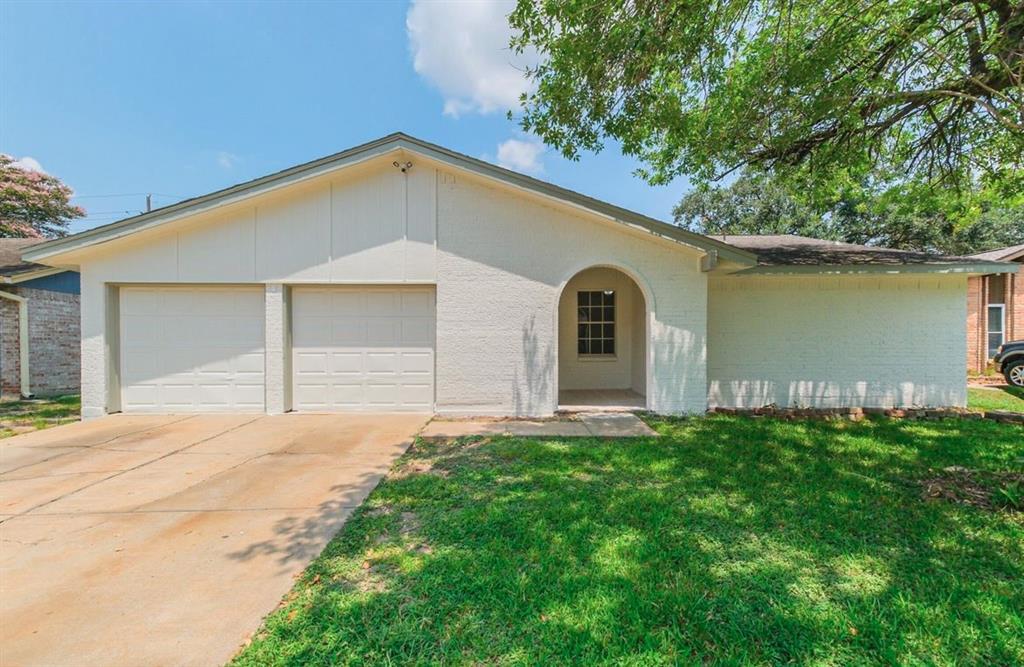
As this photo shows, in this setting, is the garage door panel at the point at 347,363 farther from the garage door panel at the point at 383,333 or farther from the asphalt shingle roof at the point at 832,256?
the asphalt shingle roof at the point at 832,256

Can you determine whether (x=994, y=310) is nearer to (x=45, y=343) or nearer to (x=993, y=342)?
(x=993, y=342)

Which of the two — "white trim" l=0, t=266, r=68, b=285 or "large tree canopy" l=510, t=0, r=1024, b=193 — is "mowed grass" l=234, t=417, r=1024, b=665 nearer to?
"large tree canopy" l=510, t=0, r=1024, b=193

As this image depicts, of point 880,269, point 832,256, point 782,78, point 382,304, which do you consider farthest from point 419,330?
point 880,269

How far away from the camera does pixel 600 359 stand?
406 inches

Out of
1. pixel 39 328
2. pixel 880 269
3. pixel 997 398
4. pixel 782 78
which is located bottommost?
pixel 997 398

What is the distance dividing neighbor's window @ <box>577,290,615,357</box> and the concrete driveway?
5.31m

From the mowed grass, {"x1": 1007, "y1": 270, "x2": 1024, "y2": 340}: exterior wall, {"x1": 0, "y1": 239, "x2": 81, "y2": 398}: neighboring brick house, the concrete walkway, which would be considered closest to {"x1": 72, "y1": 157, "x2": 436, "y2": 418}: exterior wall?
the concrete walkway

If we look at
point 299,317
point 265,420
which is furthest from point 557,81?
point 265,420

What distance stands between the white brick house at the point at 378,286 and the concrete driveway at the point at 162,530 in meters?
1.32

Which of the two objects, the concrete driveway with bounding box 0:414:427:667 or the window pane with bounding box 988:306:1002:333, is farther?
the window pane with bounding box 988:306:1002:333

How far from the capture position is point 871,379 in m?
8.24

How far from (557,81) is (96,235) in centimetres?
790

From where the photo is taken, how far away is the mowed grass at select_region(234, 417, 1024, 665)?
222 cm

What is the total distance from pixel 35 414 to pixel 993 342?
79.4 ft
